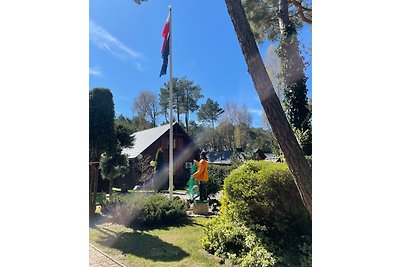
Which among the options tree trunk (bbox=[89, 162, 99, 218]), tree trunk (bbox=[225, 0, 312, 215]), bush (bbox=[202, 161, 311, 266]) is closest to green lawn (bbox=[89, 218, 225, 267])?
bush (bbox=[202, 161, 311, 266])

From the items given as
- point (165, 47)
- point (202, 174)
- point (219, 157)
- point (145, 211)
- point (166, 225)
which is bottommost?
point (166, 225)

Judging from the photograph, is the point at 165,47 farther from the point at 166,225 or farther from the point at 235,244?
the point at 235,244

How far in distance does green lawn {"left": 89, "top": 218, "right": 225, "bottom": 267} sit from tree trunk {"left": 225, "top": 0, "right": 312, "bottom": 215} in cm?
115

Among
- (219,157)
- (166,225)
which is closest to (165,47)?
(166,225)

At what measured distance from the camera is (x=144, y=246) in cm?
261

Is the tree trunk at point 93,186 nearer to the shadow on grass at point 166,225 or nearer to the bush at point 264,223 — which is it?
the shadow on grass at point 166,225

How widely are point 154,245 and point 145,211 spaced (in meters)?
0.81

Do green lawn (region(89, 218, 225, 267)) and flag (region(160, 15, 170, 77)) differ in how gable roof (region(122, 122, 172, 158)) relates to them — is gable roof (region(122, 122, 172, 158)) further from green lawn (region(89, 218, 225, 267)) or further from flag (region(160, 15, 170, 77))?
green lawn (region(89, 218, 225, 267))

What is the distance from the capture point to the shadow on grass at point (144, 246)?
7.59 ft

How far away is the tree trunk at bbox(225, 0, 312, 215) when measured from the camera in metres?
1.46
